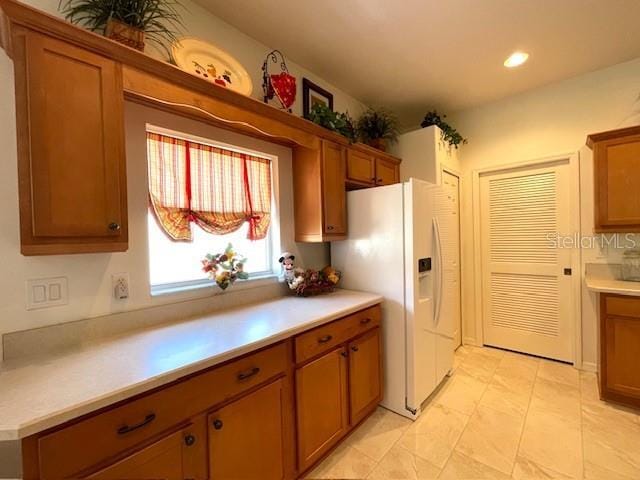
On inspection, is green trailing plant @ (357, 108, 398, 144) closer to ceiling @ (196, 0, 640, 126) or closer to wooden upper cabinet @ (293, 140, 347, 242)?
ceiling @ (196, 0, 640, 126)

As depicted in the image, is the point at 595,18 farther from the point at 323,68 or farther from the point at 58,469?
the point at 58,469

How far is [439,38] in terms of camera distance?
217 centimetres

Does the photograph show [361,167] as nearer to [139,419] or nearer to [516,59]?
[516,59]

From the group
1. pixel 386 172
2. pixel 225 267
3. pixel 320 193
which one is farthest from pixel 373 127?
pixel 225 267

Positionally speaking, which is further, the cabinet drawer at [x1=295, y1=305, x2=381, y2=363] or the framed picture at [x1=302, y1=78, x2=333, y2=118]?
the framed picture at [x1=302, y1=78, x2=333, y2=118]

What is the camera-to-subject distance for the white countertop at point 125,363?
0.82 m

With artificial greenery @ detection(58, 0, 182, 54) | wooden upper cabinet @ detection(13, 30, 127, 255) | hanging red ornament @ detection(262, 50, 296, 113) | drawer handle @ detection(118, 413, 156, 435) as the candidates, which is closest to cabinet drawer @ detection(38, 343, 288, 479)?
drawer handle @ detection(118, 413, 156, 435)

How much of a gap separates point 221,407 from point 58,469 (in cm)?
51

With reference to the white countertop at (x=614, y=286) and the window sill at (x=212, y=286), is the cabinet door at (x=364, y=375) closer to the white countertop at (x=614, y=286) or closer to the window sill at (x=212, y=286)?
the window sill at (x=212, y=286)

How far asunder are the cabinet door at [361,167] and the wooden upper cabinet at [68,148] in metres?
1.71

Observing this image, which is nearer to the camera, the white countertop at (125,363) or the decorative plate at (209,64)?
the white countertop at (125,363)

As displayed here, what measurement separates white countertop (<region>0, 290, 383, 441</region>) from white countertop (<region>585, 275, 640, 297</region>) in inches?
82.4

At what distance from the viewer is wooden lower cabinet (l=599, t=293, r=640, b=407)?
2.13 meters

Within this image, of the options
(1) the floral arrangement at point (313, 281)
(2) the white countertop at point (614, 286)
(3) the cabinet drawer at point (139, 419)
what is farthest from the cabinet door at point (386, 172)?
(3) the cabinet drawer at point (139, 419)
